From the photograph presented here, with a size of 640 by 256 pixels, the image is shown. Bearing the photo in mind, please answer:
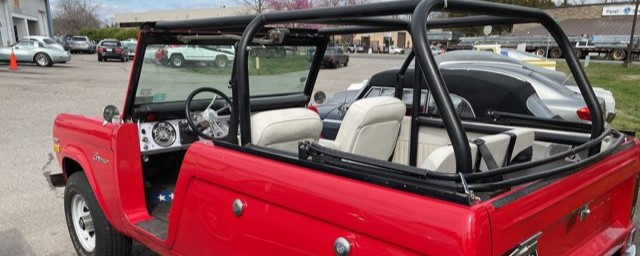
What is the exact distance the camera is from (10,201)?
16.1 feet

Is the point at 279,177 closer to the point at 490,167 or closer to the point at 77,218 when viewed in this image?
the point at 490,167

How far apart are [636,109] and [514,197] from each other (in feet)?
38.3

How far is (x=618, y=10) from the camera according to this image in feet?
188

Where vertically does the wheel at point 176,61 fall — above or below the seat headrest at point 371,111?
above

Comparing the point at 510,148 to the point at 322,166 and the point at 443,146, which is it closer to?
the point at 443,146

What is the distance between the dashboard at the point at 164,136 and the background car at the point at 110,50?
3020cm

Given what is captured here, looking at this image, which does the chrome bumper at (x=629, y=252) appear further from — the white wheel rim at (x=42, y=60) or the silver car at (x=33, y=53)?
the white wheel rim at (x=42, y=60)

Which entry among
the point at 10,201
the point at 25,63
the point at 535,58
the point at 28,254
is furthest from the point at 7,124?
the point at 25,63

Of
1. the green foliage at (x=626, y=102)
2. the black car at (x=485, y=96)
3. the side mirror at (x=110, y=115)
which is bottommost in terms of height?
the green foliage at (x=626, y=102)

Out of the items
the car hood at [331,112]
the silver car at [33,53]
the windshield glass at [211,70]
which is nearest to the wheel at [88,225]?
the windshield glass at [211,70]

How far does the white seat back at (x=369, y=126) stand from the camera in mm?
2643

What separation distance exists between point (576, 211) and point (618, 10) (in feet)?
221

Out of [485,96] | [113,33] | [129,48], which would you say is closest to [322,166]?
[485,96]

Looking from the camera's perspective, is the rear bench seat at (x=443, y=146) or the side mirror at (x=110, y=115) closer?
the rear bench seat at (x=443, y=146)
